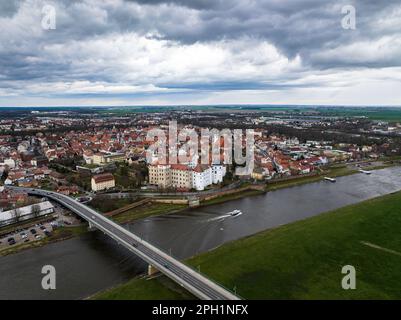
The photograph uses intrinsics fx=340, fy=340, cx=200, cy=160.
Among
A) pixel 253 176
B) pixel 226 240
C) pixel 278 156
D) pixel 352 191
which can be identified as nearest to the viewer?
pixel 226 240

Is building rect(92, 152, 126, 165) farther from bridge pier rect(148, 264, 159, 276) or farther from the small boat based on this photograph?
bridge pier rect(148, 264, 159, 276)

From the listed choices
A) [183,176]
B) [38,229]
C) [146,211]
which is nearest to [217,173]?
[183,176]

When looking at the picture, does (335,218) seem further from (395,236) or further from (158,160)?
(158,160)

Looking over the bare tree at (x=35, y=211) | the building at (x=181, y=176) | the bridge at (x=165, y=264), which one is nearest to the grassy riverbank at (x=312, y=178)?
the building at (x=181, y=176)

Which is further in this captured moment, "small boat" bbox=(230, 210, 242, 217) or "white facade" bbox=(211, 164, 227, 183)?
"white facade" bbox=(211, 164, 227, 183)

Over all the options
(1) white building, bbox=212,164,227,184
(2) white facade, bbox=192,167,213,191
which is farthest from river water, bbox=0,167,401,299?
(1) white building, bbox=212,164,227,184

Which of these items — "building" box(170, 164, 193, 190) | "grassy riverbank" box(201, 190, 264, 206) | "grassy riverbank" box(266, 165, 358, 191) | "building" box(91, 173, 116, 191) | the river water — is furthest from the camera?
"grassy riverbank" box(266, 165, 358, 191)
